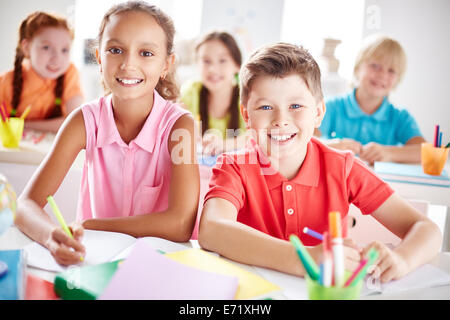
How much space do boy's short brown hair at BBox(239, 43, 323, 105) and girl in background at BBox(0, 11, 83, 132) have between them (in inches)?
57.8

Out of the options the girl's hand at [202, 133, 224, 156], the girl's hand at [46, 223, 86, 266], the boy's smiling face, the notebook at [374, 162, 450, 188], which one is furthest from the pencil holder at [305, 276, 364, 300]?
the girl's hand at [202, 133, 224, 156]

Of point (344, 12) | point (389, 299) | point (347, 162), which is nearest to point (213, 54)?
point (344, 12)

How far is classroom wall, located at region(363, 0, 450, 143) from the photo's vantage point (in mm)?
3324

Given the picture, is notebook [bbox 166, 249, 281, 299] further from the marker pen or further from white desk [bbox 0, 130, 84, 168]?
white desk [bbox 0, 130, 84, 168]

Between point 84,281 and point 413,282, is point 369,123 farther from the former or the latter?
point 84,281

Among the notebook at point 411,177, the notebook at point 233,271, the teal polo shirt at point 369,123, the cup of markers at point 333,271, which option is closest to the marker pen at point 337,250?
the cup of markers at point 333,271

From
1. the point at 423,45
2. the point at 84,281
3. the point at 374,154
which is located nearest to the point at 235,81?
the point at 374,154

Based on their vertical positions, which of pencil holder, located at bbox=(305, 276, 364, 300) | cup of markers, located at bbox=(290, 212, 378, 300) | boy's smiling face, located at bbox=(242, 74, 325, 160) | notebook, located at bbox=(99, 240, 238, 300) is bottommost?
notebook, located at bbox=(99, 240, 238, 300)

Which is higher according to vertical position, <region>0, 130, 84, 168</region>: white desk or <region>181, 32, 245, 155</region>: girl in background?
<region>181, 32, 245, 155</region>: girl in background

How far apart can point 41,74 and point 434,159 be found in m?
1.91

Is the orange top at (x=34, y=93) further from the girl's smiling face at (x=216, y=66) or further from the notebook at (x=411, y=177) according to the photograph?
the notebook at (x=411, y=177)

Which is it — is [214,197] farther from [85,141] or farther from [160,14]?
[160,14]

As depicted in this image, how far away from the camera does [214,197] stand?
1.06 metres

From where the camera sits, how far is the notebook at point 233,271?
0.73m
